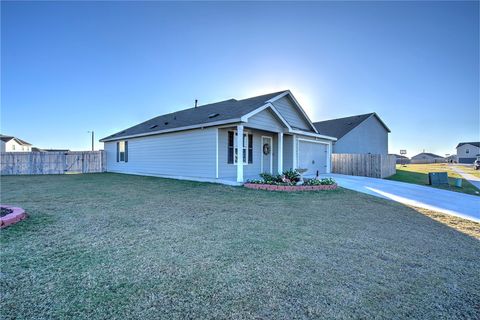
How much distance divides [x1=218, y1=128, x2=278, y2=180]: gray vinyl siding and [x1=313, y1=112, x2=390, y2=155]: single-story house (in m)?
11.1

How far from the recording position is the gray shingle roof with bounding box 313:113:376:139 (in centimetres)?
2220

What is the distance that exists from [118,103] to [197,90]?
609cm

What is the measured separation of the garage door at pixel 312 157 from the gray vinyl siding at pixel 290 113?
1195 millimetres

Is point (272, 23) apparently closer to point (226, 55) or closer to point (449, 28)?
point (226, 55)

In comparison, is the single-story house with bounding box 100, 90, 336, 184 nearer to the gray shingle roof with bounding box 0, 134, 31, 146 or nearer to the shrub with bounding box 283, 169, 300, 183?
the shrub with bounding box 283, 169, 300, 183

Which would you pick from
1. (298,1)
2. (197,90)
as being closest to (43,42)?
(197,90)

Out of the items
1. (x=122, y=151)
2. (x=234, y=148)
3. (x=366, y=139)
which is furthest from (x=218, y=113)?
(x=366, y=139)

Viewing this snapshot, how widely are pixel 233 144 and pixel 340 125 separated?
16775 millimetres

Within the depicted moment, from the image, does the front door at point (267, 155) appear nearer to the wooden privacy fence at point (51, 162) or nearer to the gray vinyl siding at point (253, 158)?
the gray vinyl siding at point (253, 158)

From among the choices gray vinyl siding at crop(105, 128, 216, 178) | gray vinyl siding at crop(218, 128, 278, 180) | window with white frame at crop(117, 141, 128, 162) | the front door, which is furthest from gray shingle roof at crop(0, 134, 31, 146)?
the front door

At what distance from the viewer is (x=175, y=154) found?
12664 millimetres

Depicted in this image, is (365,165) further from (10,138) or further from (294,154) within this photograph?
(10,138)

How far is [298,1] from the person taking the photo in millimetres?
10320

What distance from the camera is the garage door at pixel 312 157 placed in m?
14.6
